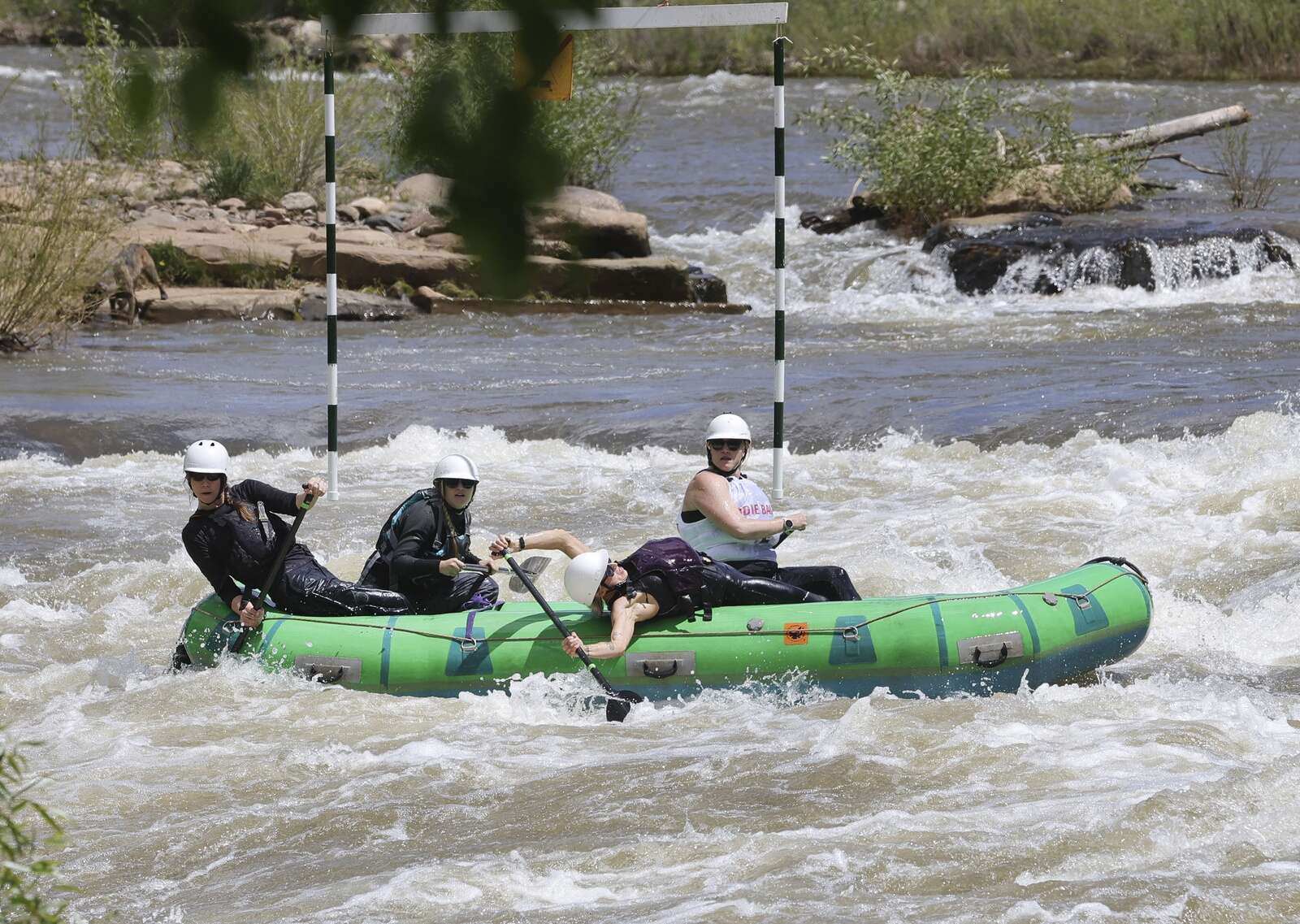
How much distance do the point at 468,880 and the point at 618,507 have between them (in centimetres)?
435

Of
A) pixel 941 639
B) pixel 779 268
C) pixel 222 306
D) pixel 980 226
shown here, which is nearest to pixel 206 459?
pixel 941 639

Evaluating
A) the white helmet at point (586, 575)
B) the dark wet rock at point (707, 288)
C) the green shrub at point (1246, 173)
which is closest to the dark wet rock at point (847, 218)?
the dark wet rock at point (707, 288)

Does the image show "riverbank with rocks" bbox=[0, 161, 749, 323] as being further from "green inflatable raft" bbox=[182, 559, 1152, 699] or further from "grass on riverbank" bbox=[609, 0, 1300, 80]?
"grass on riverbank" bbox=[609, 0, 1300, 80]

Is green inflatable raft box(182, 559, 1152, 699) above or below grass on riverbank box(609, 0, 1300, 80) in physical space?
below

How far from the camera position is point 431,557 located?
221 inches

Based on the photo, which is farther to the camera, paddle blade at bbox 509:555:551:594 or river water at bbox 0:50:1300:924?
paddle blade at bbox 509:555:551:594

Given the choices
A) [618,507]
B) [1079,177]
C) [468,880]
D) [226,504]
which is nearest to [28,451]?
[618,507]

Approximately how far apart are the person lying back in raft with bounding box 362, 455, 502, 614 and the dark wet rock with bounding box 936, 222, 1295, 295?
9002mm

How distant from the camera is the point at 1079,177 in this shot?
15734 mm

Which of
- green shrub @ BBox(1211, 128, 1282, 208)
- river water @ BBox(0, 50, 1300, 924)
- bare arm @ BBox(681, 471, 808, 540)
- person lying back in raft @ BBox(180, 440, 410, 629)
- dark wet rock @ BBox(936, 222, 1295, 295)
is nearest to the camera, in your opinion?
river water @ BBox(0, 50, 1300, 924)

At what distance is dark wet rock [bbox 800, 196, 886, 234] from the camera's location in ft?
54.6

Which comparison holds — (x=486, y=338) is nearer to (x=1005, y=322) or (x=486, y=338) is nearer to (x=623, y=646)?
(x=1005, y=322)

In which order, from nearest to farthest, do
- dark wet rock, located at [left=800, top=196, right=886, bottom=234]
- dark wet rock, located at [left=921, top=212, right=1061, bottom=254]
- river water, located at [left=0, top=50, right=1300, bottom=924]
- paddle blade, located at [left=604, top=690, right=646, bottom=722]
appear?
river water, located at [left=0, top=50, right=1300, bottom=924] → paddle blade, located at [left=604, top=690, right=646, bottom=722] → dark wet rock, located at [left=921, top=212, right=1061, bottom=254] → dark wet rock, located at [left=800, top=196, right=886, bottom=234]

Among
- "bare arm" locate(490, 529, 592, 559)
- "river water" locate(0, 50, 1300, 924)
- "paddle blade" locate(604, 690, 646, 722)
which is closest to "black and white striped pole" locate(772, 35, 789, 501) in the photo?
"river water" locate(0, 50, 1300, 924)
